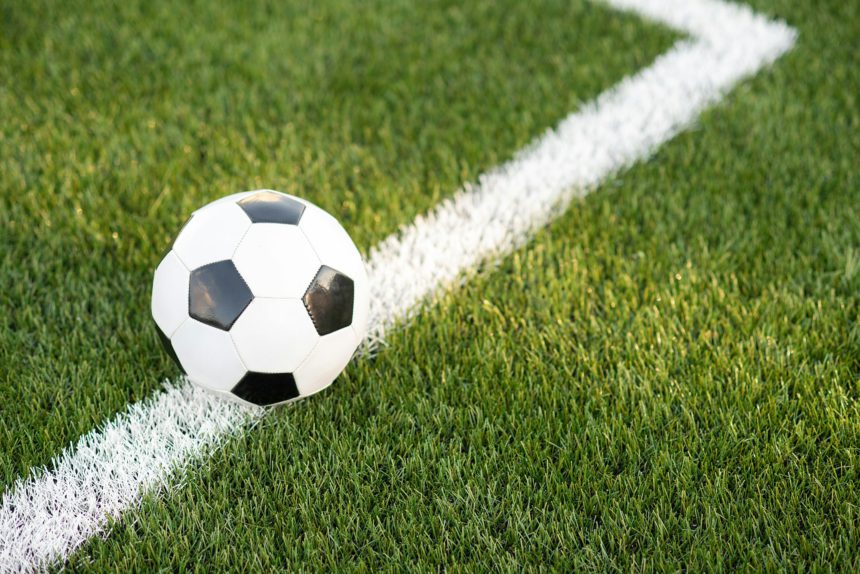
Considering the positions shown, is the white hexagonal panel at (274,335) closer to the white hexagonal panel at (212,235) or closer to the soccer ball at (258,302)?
the soccer ball at (258,302)

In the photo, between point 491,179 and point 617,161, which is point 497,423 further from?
point 617,161

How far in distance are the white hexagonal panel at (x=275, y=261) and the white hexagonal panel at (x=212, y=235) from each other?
3cm

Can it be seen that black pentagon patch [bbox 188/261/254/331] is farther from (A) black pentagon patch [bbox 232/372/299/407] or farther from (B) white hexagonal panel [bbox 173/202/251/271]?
(A) black pentagon patch [bbox 232/372/299/407]

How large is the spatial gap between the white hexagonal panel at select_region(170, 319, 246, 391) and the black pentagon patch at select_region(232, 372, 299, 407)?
0.07 ft

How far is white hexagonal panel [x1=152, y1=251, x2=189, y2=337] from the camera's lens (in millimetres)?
1944

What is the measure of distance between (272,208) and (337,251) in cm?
20

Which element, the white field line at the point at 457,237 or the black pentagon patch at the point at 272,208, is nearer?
the white field line at the point at 457,237

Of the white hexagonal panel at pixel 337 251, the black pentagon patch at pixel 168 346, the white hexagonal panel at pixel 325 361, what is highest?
the white hexagonal panel at pixel 337 251

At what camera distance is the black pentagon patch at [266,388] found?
1950mm

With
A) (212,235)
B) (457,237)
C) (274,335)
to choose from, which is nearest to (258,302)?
(274,335)

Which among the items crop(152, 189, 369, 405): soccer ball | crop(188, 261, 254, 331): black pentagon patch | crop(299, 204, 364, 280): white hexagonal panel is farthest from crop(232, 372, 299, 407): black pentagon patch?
crop(299, 204, 364, 280): white hexagonal panel

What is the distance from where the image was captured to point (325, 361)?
6.52ft

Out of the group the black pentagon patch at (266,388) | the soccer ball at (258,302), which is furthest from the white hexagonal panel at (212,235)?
the black pentagon patch at (266,388)

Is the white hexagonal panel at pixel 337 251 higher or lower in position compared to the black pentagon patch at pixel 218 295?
higher
